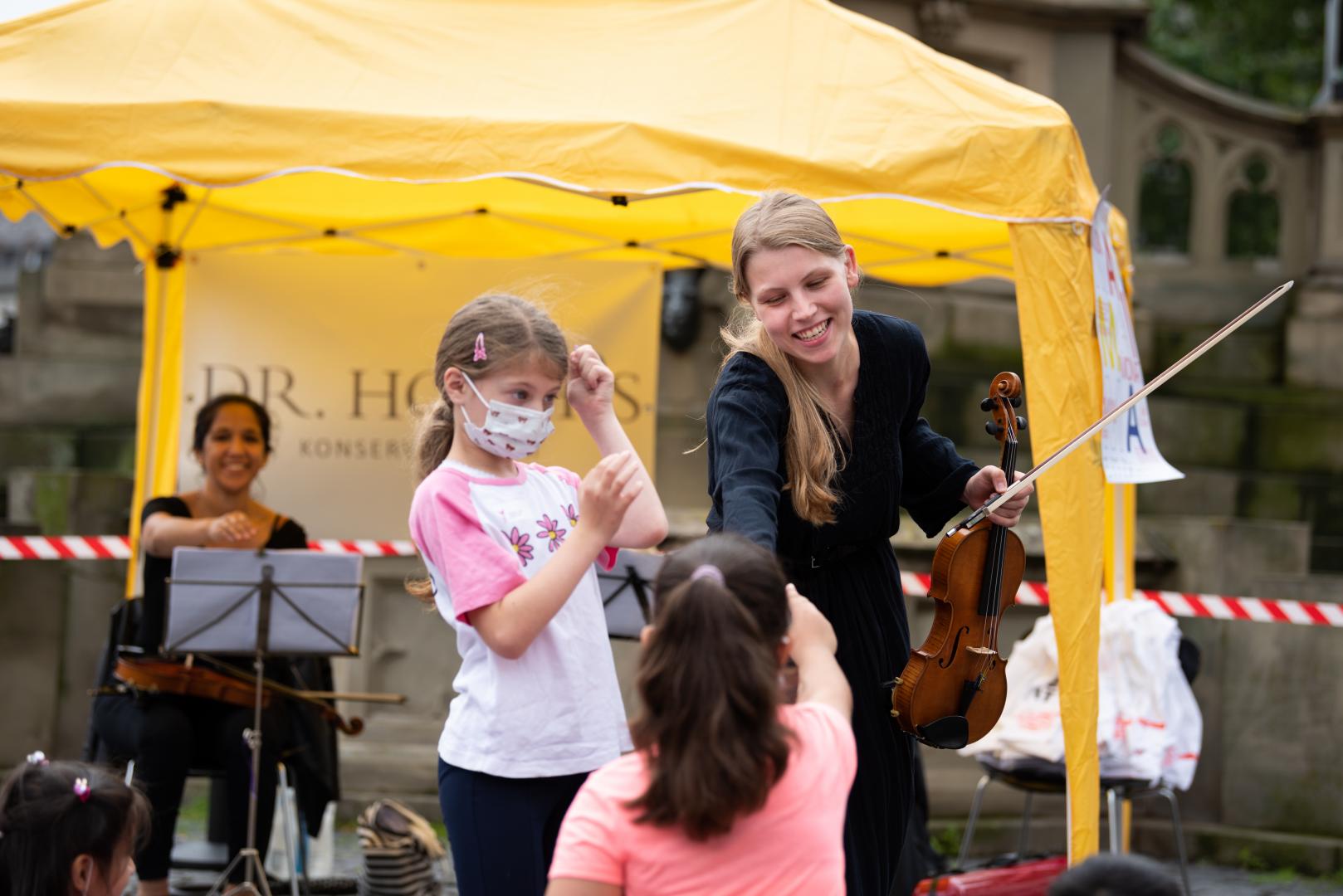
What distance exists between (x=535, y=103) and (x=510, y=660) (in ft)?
7.25

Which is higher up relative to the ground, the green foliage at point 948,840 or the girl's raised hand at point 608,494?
the girl's raised hand at point 608,494

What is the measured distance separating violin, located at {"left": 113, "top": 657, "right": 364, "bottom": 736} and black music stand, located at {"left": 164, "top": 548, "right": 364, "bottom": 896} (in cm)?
21

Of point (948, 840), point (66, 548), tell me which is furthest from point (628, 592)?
point (66, 548)

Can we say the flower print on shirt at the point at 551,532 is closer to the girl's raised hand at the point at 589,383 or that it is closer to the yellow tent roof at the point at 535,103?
the girl's raised hand at the point at 589,383

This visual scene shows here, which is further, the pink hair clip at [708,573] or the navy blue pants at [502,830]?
the navy blue pants at [502,830]

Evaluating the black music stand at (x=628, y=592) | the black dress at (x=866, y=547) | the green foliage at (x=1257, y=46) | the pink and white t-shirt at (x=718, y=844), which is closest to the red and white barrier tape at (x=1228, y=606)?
the black music stand at (x=628, y=592)

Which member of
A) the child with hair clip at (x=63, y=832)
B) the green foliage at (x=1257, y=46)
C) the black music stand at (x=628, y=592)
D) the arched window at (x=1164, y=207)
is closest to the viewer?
the child with hair clip at (x=63, y=832)

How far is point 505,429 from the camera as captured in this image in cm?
281

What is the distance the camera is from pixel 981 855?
677cm

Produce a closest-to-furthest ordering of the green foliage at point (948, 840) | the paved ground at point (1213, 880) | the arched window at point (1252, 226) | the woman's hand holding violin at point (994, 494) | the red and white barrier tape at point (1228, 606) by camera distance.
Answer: the woman's hand holding violin at point (994, 494), the paved ground at point (1213, 880), the red and white barrier tape at point (1228, 606), the green foliage at point (948, 840), the arched window at point (1252, 226)

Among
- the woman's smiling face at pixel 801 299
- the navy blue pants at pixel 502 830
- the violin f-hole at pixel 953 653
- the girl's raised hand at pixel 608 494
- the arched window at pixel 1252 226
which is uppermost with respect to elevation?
the arched window at pixel 1252 226

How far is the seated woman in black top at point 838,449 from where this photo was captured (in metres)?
2.85

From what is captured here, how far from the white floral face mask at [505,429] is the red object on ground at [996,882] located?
3.10 m

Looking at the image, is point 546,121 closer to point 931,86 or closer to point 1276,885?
point 931,86
